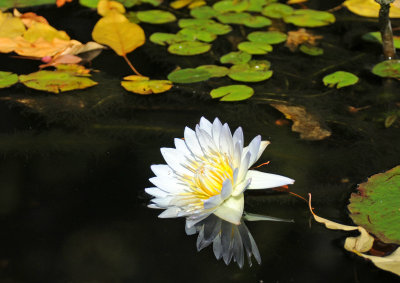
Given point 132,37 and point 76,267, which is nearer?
point 76,267

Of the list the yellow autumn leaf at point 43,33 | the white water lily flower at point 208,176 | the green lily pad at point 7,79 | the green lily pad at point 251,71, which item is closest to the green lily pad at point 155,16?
the yellow autumn leaf at point 43,33

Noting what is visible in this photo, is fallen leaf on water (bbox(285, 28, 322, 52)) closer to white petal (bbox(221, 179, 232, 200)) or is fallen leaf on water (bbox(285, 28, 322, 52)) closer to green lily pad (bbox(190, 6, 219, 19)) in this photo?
green lily pad (bbox(190, 6, 219, 19))

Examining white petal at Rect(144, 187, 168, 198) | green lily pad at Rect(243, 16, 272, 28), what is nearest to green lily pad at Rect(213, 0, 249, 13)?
green lily pad at Rect(243, 16, 272, 28)

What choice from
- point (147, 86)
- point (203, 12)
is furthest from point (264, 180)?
point (203, 12)

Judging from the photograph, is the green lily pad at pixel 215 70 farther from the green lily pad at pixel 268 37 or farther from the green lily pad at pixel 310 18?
the green lily pad at pixel 310 18

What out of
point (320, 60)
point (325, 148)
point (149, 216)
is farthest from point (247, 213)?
point (320, 60)

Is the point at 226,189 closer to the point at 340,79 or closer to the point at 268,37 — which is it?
the point at 340,79

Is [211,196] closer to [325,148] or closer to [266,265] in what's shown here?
[266,265]
